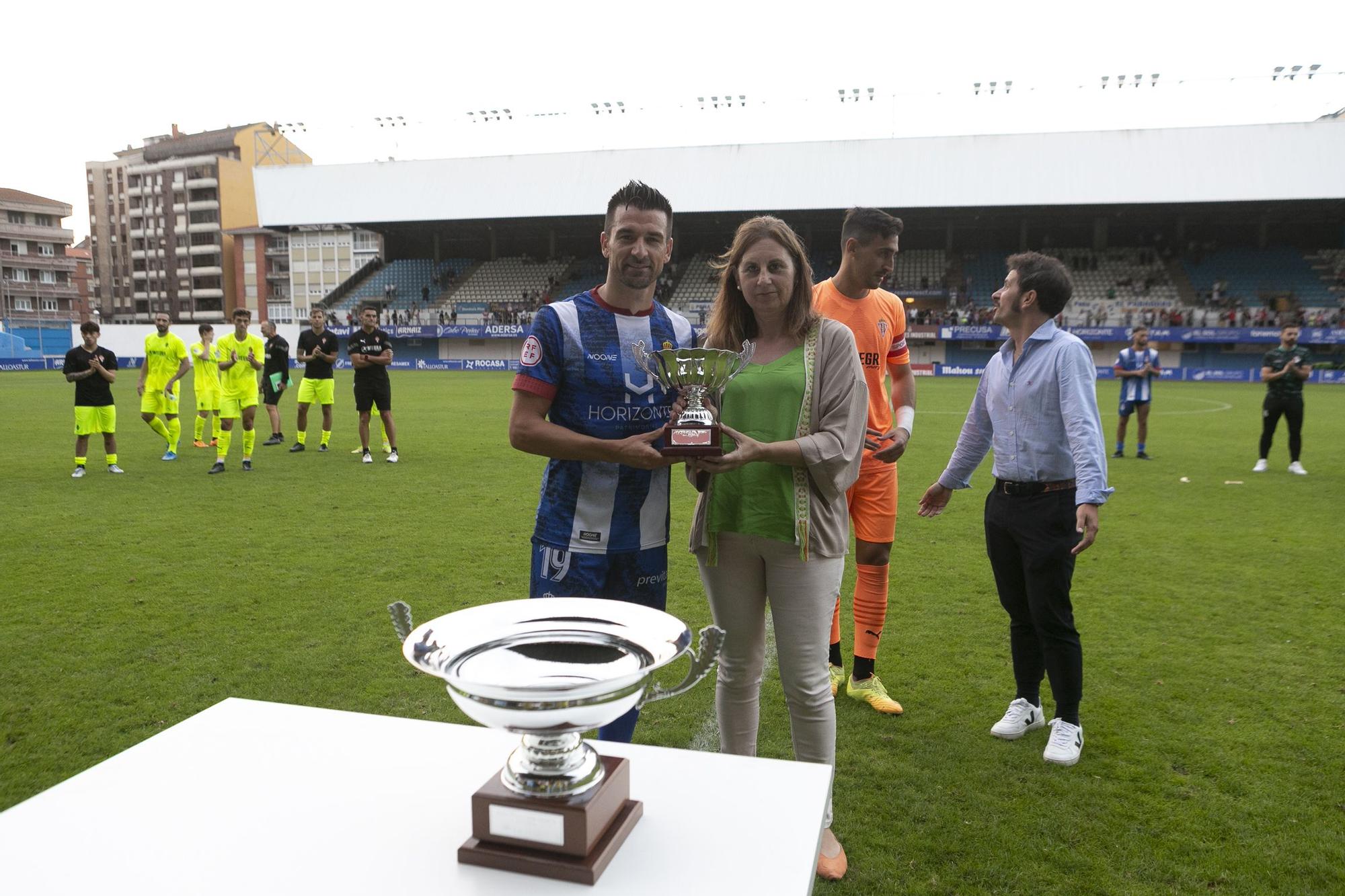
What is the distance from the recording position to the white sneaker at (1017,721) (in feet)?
11.6

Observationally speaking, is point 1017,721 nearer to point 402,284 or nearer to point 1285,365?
point 1285,365

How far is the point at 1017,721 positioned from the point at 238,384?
9302mm

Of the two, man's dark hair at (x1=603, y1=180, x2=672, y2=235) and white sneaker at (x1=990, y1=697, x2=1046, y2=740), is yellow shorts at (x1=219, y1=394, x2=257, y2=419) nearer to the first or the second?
man's dark hair at (x1=603, y1=180, x2=672, y2=235)

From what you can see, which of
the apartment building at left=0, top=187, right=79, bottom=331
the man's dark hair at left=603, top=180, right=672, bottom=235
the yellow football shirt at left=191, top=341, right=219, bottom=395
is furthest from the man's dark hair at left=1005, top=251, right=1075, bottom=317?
the apartment building at left=0, top=187, right=79, bottom=331

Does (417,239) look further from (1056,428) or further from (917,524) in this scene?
(1056,428)

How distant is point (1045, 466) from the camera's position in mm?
3225

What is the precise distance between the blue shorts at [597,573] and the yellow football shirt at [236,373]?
28.8ft

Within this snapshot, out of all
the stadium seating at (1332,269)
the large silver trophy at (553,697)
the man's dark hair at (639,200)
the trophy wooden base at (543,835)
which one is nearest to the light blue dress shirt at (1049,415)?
the man's dark hair at (639,200)

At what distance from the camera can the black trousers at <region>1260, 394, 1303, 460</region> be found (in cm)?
1032

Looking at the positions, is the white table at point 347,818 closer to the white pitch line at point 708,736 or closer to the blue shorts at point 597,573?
the blue shorts at point 597,573

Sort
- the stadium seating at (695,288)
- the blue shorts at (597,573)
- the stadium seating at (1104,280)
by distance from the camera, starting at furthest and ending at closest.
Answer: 1. the stadium seating at (695,288)
2. the stadium seating at (1104,280)
3. the blue shorts at (597,573)

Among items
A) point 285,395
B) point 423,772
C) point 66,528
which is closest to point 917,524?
point 423,772

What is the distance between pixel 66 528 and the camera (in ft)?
23.0

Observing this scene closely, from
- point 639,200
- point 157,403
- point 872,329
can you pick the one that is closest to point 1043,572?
point 872,329
